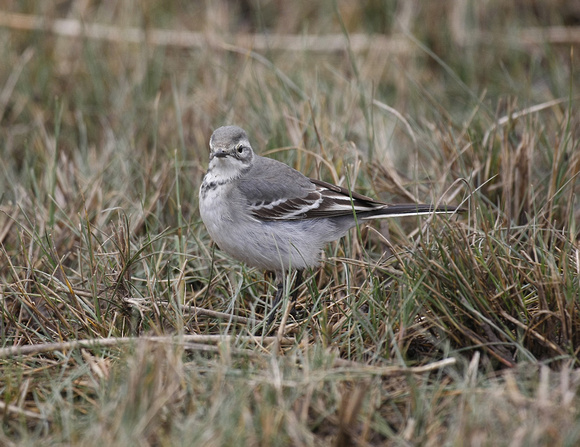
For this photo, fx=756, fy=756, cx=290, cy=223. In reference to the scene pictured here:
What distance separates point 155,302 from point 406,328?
1.51 m

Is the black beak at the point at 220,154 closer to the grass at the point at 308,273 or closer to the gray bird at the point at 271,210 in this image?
the gray bird at the point at 271,210

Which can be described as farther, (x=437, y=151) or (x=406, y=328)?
(x=437, y=151)

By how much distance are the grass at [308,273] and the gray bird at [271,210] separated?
0.18m

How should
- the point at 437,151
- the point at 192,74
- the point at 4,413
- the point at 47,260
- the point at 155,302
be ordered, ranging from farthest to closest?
the point at 192,74 < the point at 437,151 < the point at 47,260 < the point at 155,302 < the point at 4,413

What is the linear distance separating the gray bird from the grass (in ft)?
0.60

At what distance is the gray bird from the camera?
5.00m

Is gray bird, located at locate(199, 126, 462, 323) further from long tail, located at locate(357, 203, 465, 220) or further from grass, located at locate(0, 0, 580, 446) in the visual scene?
grass, located at locate(0, 0, 580, 446)

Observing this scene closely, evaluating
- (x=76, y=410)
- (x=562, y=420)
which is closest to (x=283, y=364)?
(x=76, y=410)

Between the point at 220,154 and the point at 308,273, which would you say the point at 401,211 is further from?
the point at 220,154

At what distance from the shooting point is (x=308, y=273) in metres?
5.39

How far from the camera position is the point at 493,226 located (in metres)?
4.78

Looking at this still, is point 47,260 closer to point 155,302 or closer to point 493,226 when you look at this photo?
point 155,302

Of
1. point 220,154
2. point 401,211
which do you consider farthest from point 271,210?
point 401,211

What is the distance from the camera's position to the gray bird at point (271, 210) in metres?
5.00
